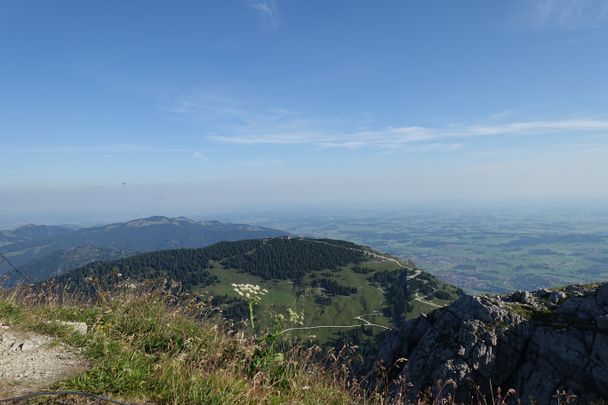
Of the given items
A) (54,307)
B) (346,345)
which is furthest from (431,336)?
(54,307)

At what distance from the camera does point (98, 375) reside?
591 cm

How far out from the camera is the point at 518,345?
3706cm

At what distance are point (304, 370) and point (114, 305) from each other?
539 centimetres

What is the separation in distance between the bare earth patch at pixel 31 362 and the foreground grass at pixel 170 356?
0.85ft

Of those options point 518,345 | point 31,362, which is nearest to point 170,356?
point 31,362

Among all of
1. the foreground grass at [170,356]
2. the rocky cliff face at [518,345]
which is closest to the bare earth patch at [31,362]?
the foreground grass at [170,356]

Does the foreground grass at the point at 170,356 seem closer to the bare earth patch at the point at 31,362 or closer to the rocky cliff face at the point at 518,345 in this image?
the bare earth patch at the point at 31,362

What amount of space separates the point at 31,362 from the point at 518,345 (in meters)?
42.6

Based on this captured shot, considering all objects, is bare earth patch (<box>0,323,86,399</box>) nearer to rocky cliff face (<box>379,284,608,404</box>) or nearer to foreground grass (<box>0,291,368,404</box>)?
foreground grass (<box>0,291,368,404</box>)

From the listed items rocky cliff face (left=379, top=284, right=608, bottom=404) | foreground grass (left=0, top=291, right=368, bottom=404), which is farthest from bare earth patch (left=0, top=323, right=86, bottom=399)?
rocky cliff face (left=379, top=284, right=608, bottom=404)

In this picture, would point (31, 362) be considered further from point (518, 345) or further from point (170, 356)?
point (518, 345)

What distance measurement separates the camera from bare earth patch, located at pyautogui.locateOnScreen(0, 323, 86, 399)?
19.1 ft

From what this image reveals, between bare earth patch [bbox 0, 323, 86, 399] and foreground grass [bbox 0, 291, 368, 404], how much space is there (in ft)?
0.85

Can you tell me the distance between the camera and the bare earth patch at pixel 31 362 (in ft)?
19.1
